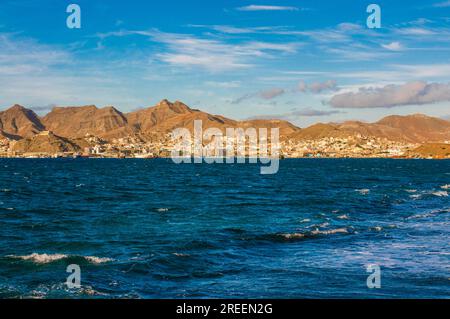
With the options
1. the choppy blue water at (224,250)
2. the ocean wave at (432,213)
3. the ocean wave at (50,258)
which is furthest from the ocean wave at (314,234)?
the ocean wave at (50,258)

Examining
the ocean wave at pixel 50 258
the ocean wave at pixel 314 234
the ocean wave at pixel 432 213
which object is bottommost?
the ocean wave at pixel 432 213

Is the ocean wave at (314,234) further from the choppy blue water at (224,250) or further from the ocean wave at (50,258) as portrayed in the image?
the ocean wave at (50,258)

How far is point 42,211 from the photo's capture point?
205 ft

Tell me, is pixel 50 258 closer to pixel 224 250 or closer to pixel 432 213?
pixel 224 250

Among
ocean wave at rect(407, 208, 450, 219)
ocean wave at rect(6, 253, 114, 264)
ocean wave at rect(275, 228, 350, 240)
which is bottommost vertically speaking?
ocean wave at rect(407, 208, 450, 219)

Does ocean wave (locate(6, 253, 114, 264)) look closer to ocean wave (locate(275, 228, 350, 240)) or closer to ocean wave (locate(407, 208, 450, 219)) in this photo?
ocean wave (locate(275, 228, 350, 240))

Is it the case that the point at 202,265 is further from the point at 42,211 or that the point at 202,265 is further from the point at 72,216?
the point at 42,211

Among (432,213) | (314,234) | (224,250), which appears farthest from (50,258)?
(432,213)

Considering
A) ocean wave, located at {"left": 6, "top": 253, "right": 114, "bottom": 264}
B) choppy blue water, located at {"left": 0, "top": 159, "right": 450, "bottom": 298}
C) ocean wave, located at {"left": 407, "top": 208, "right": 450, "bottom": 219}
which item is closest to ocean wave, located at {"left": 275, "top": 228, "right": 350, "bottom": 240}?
choppy blue water, located at {"left": 0, "top": 159, "right": 450, "bottom": 298}

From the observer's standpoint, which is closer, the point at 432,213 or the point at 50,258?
the point at 50,258

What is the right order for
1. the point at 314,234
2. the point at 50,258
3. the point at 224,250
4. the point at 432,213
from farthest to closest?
1. the point at 432,213
2. the point at 314,234
3. the point at 224,250
4. the point at 50,258

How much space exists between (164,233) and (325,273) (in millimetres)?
20332
